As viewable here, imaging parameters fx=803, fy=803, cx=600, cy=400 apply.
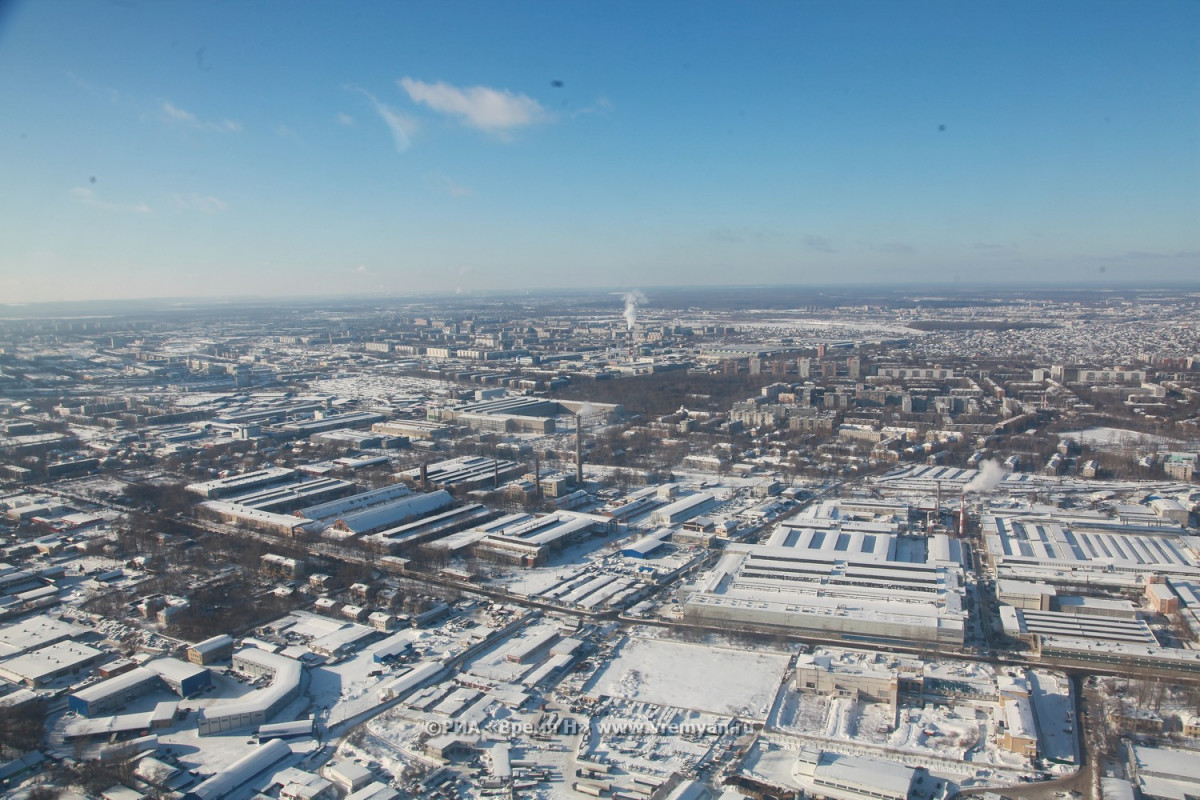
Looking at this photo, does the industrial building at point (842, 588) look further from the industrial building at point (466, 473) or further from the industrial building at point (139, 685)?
the industrial building at point (466, 473)

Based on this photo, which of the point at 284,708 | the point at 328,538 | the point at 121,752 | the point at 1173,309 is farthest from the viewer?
the point at 1173,309

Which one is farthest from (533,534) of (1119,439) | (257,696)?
(1119,439)

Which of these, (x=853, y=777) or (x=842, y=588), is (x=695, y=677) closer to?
(x=853, y=777)

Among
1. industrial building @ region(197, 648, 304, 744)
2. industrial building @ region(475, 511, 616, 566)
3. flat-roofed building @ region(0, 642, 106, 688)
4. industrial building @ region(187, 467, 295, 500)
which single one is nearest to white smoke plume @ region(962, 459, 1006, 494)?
industrial building @ region(475, 511, 616, 566)

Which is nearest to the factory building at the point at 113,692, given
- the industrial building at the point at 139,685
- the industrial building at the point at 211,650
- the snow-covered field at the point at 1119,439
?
the industrial building at the point at 139,685

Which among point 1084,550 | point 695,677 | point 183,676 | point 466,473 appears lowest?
point 695,677

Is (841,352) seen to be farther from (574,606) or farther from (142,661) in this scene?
(142,661)

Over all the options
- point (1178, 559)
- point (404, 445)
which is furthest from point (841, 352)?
point (1178, 559)
